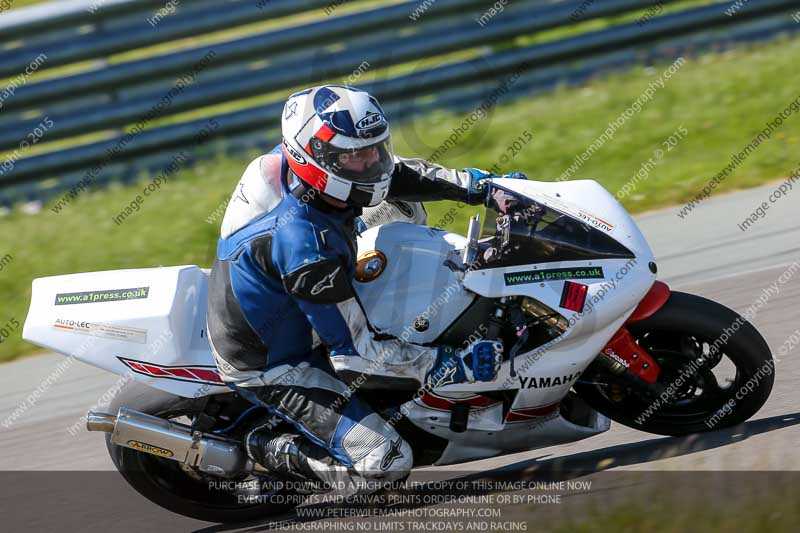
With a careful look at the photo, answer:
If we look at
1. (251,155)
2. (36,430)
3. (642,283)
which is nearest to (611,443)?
(642,283)

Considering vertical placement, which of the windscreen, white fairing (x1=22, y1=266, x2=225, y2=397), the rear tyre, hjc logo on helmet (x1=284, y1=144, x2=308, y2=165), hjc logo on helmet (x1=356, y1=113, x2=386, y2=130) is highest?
hjc logo on helmet (x1=356, y1=113, x2=386, y2=130)

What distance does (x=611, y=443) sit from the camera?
5.07 m

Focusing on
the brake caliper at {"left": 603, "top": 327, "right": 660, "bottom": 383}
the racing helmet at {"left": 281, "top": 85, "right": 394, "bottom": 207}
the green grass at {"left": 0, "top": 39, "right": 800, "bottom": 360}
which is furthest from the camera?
the green grass at {"left": 0, "top": 39, "right": 800, "bottom": 360}

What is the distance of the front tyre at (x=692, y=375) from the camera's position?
4.47 m

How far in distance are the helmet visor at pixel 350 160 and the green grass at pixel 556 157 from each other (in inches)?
159

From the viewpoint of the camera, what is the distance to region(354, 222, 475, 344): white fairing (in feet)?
15.0

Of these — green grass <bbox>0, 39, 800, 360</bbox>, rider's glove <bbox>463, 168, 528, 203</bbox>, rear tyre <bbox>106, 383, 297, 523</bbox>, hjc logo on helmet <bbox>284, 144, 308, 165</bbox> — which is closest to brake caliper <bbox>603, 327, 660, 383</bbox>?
rider's glove <bbox>463, 168, 528, 203</bbox>

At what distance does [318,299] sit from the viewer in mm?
4250

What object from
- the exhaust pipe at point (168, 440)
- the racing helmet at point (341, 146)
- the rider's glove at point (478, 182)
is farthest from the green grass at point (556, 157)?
the racing helmet at point (341, 146)

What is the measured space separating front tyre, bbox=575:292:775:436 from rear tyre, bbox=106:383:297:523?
1.60 m

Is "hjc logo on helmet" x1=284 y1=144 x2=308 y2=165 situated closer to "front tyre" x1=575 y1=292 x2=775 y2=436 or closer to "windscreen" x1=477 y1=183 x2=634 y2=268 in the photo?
"windscreen" x1=477 y1=183 x2=634 y2=268

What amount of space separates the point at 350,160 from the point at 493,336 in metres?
0.95

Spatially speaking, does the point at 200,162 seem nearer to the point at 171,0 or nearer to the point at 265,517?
the point at 171,0

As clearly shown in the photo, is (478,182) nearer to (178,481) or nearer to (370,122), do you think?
(370,122)
